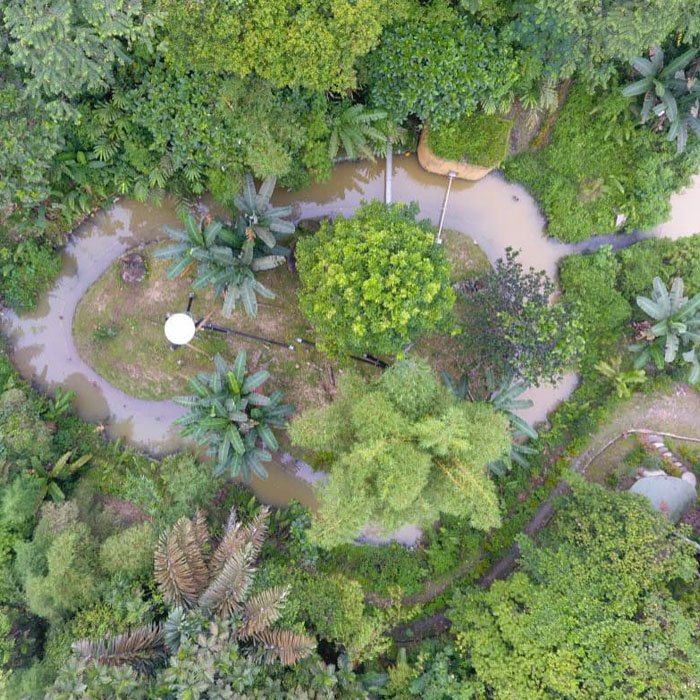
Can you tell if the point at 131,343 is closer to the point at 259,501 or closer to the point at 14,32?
the point at 259,501

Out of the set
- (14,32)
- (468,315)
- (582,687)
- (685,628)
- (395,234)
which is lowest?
(582,687)

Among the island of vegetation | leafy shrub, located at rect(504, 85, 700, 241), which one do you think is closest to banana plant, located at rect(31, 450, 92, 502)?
the island of vegetation

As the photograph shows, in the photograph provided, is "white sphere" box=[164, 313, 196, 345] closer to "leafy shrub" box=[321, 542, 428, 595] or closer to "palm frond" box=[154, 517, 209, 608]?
"palm frond" box=[154, 517, 209, 608]

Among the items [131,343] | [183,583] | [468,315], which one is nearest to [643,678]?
[468,315]

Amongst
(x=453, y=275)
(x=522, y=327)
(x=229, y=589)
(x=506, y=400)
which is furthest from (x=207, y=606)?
(x=453, y=275)

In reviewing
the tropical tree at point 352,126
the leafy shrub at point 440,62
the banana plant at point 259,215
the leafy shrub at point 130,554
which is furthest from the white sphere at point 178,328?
the leafy shrub at point 440,62

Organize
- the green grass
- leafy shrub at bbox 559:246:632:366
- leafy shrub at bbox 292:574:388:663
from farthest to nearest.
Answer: leafy shrub at bbox 559:246:632:366
the green grass
leafy shrub at bbox 292:574:388:663
